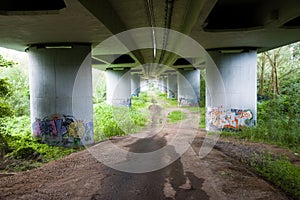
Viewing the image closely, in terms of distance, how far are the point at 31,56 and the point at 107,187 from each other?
9429mm

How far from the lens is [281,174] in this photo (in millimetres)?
7703

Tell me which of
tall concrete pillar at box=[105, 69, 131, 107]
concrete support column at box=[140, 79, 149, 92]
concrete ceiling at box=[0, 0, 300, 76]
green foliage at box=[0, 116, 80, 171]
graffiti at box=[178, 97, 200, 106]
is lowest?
green foliage at box=[0, 116, 80, 171]

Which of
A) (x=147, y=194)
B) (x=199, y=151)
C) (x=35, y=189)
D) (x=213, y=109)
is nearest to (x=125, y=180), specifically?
(x=147, y=194)

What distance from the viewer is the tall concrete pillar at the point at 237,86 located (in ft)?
52.6

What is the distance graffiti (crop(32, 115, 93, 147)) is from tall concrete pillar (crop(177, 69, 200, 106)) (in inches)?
927

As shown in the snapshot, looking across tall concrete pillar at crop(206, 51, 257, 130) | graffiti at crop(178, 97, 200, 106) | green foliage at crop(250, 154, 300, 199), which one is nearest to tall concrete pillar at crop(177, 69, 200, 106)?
graffiti at crop(178, 97, 200, 106)

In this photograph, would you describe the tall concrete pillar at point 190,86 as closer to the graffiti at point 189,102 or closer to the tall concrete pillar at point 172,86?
the graffiti at point 189,102

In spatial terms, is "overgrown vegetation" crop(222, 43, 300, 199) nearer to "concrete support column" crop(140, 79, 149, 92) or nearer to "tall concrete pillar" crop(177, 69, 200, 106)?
"tall concrete pillar" crop(177, 69, 200, 106)

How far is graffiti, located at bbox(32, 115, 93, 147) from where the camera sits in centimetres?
1338

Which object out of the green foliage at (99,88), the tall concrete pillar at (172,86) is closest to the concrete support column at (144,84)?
the green foliage at (99,88)

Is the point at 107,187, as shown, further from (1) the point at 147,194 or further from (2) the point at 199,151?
(2) the point at 199,151

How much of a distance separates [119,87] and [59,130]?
1731 cm

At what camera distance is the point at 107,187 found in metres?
7.25

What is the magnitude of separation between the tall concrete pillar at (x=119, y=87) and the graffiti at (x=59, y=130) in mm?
16610
